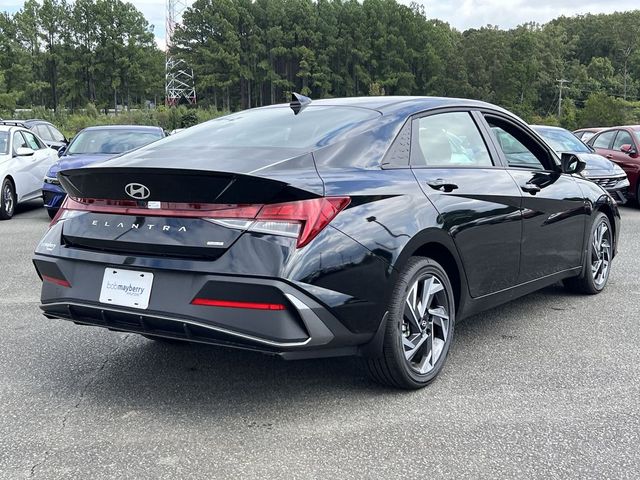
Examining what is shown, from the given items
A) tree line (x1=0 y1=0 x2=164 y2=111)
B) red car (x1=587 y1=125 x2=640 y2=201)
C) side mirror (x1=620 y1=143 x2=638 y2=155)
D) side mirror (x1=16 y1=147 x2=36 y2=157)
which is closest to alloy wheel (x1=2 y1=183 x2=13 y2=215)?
side mirror (x1=16 y1=147 x2=36 y2=157)

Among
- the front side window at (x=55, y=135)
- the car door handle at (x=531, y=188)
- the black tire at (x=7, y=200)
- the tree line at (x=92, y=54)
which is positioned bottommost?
the black tire at (x=7, y=200)

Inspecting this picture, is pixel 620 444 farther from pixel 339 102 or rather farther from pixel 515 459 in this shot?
pixel 339 102

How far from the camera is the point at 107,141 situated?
1135cm

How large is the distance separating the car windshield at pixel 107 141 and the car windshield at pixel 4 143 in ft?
4.24

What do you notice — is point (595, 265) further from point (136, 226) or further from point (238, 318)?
point (136, 226)

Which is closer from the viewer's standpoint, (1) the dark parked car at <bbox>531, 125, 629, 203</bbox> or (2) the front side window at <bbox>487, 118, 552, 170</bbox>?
(2) the front side window at <bbox>487, 118, 552, 170</bbox>

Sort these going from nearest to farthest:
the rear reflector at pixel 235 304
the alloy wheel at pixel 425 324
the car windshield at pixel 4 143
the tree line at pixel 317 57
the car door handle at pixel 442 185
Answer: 1. the rear reflector at pixel 235 304
2. the alloy wheel at pixel 425 324
3. the car door handle at pixel 442 185
4. the car windshield at pixel 4 143
5. the tree line at pixel 317 57

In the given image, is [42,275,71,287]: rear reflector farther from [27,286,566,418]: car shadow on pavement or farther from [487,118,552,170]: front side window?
[487,118,552,170]: front side window

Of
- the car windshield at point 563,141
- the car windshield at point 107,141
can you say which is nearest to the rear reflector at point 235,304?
the car windshield at point 107,141

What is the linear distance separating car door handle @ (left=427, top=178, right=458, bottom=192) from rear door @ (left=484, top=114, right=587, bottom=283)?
81 centimetres

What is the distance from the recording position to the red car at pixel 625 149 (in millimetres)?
12555

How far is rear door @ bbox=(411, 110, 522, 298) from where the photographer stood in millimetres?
3852

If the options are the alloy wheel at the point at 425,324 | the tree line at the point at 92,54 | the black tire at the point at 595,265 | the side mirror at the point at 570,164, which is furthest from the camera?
the tree line at the point at 92,54

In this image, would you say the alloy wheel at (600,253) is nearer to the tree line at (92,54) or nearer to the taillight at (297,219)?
the taillight at (297,219)
